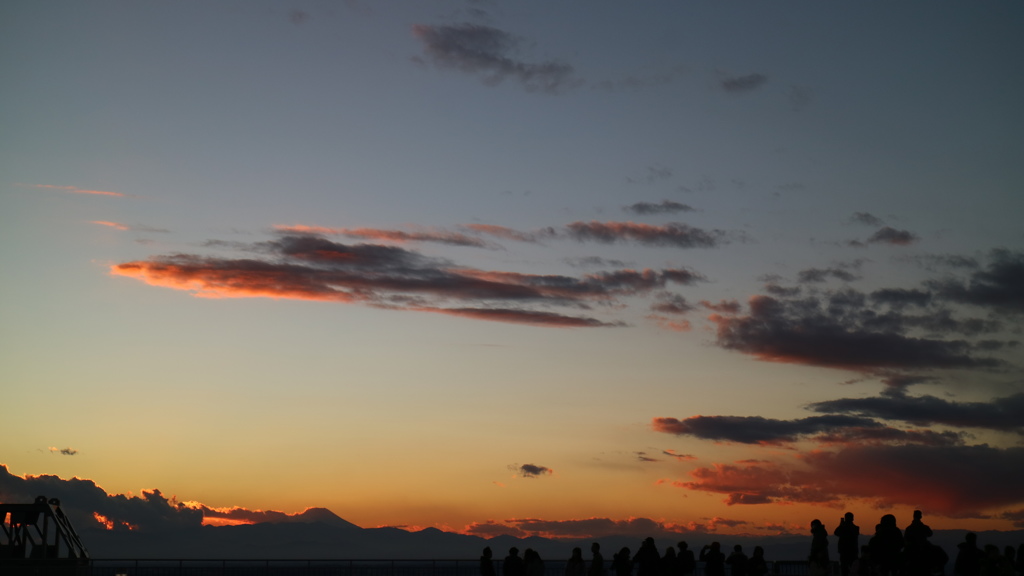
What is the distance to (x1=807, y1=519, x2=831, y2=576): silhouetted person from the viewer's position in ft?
82.4

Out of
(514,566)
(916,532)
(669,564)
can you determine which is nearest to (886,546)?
(916,532)

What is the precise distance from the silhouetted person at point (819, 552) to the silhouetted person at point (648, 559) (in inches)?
236

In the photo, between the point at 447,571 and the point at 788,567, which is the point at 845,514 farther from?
the point at 447,571

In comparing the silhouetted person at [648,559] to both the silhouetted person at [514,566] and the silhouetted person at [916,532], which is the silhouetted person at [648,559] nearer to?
the silhouetted person at [514,566]

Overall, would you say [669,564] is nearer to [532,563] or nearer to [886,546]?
[532,563]

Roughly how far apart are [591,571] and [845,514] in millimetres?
9199

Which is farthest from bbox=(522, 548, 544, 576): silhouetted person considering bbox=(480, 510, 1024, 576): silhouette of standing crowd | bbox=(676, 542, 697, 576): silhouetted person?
bbox=(676, 542, 697, 576): silhouetted person

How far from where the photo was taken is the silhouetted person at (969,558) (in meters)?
21.8

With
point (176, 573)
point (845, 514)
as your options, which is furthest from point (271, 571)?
point (845, 514)

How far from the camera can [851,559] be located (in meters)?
25.0

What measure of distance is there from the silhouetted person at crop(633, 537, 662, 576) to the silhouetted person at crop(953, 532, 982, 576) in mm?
10038

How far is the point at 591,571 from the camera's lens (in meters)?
31.0

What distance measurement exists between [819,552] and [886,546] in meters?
2.92

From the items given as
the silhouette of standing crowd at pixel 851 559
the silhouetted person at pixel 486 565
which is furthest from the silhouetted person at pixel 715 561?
the silhouetted person at pixel 486 565
